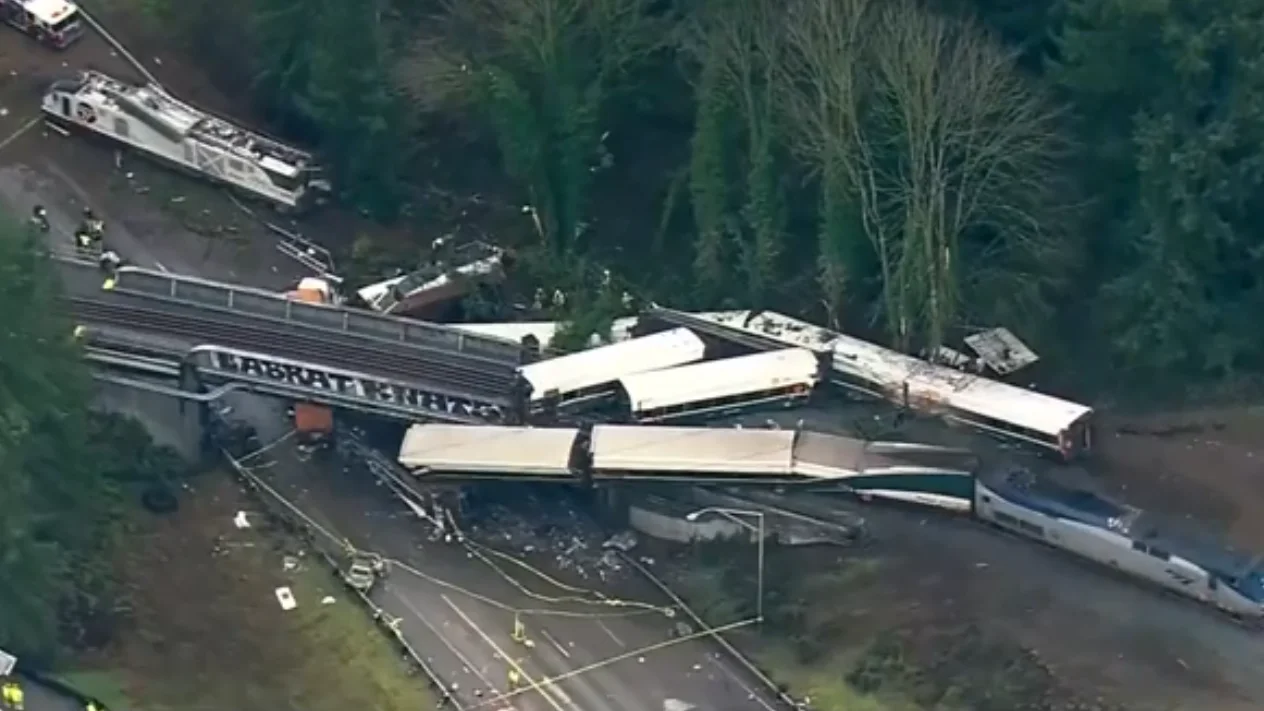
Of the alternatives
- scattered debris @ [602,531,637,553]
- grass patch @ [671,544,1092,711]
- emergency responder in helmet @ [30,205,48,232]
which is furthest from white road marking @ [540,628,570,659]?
emergency responder in helmet @ [30,205,48,232]

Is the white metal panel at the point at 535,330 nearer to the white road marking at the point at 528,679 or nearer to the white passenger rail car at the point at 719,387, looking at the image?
the white passenger rail car at the point at 719,387

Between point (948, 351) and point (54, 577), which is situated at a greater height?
point (948, 351)

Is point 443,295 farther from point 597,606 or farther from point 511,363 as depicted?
point 597,606

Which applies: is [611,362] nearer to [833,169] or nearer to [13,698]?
[833,169]

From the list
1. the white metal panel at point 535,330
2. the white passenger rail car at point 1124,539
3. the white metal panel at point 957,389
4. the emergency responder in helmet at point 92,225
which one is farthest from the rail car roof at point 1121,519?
the emergency responder in helmet at point 92,225

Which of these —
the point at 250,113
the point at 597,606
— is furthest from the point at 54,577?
the point at 250,113

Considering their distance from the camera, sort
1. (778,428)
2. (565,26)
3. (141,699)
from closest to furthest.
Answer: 1. (141,699)
2. (778,428)
3. (565,26)
